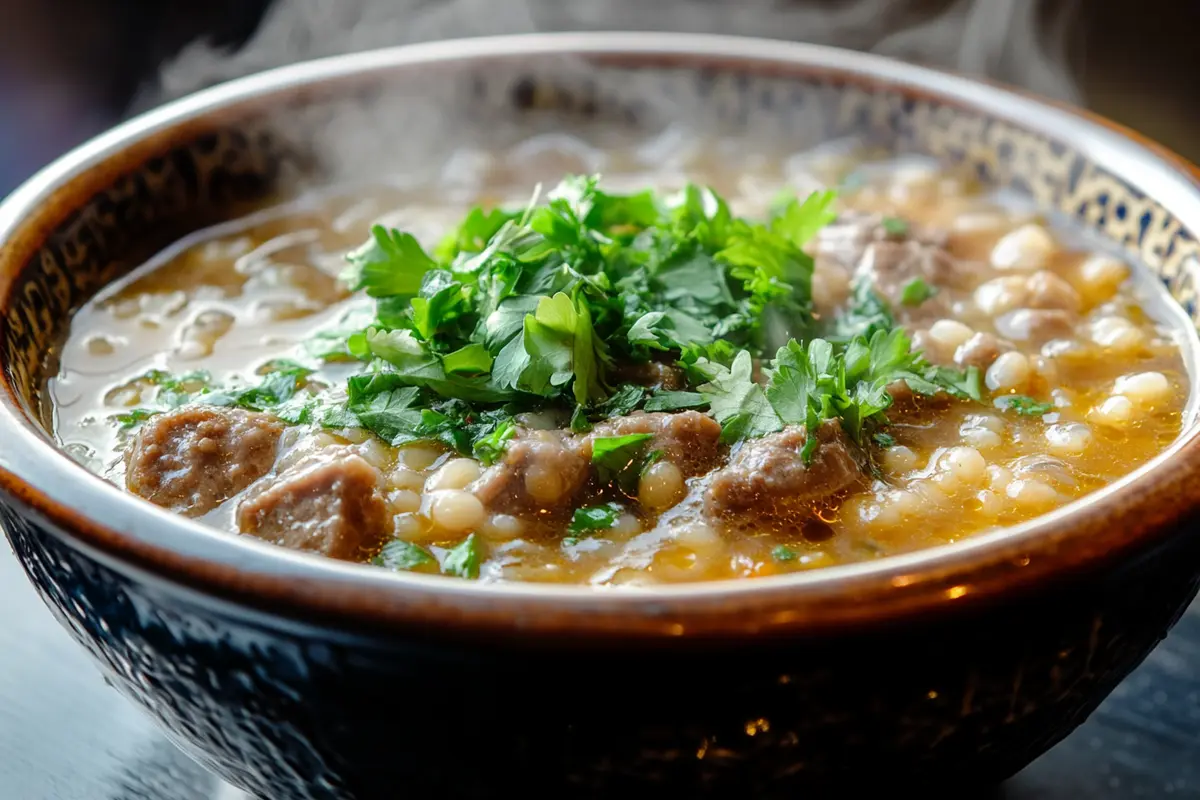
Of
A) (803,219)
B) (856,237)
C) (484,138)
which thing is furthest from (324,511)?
(484,138)

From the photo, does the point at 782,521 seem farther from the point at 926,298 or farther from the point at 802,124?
the point at 802,124

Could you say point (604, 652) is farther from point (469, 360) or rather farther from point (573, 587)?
point (469, 360)

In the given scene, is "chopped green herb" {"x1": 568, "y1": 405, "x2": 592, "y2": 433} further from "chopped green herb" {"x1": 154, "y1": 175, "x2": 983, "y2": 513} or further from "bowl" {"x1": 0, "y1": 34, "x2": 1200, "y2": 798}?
"bowl" {"x1": 0, "y1": 34, "x2": 1200, "y2": 798}

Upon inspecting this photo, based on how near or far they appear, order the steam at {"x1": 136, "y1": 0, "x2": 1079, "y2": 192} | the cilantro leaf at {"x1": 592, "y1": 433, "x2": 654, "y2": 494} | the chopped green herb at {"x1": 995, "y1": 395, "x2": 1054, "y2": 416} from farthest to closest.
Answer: the steam at {"x1": 136, "y1": 0, "x2": 1079, "y2": 192} → the chopped green herb at {"x1": 995, "y1": 395, "x2": 1054, "y2": 416} → the cilantro leaf at {"x1": 592, "y1": 433, "x2": 654, "y2": 494}

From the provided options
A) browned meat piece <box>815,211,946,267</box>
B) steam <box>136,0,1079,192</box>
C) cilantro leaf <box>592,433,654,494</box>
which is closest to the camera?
cilantro leaf <box>592,433,654,494</box>

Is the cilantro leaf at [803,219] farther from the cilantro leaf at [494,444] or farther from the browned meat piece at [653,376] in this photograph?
the cilantro leaf at [494,444]

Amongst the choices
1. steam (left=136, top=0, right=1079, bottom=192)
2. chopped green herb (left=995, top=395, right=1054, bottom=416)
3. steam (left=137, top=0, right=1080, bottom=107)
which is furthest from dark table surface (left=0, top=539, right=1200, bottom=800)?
steam (left=137, top=0, right=1080, bottom=107)

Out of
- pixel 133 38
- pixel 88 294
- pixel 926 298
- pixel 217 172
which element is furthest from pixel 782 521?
pixel 133 38
